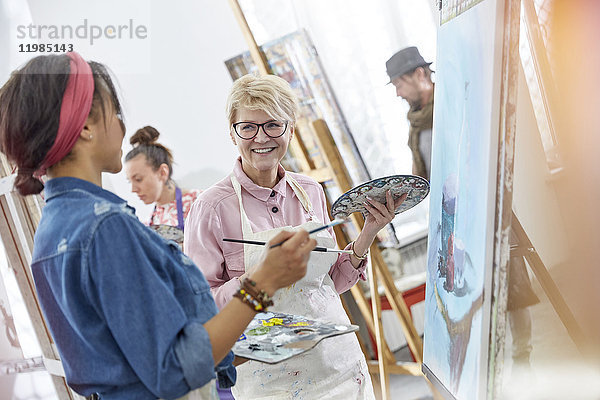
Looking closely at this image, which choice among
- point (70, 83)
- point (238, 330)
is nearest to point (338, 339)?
point (238, 330)

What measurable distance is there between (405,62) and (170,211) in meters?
A: 1.60

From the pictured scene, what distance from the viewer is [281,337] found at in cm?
138

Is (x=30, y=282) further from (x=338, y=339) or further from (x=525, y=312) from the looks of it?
(x=525, y=312)

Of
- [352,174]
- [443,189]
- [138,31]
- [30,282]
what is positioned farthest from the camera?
[138,31]

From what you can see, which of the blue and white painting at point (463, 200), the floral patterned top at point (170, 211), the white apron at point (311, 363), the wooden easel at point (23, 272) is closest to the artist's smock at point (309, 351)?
the white apron at point (311, 363)

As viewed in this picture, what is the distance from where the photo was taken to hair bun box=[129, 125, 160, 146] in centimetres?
372

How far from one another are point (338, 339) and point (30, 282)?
1714 millimetres

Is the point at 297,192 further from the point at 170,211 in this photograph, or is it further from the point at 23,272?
the point at 170,211

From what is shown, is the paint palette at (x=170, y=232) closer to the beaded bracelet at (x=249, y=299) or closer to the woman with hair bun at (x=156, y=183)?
the woman with hair bun at (x=156, y=183)

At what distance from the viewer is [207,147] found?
4.40m

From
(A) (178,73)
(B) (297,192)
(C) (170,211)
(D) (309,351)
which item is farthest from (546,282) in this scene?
(A) (178,73)

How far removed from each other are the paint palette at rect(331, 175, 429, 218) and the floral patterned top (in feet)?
6.06

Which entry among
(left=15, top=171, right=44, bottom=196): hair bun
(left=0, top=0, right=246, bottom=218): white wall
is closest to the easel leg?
(left=0, top=0, right=246, bottom=218): white wall

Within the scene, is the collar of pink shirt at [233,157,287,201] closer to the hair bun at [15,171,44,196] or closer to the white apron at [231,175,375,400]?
the white apron at [231,175,375,400]
